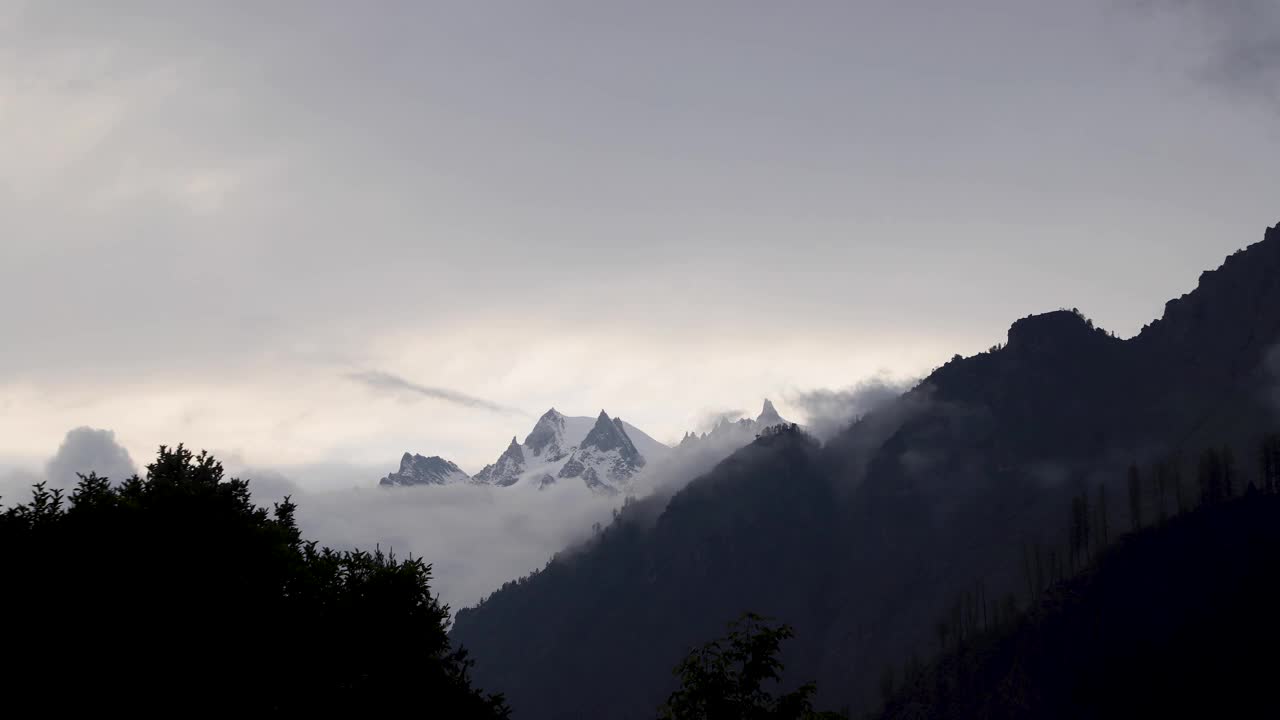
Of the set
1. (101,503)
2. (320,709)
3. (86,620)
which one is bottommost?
(320,709)

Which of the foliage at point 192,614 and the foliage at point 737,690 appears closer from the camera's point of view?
the foliage at point 737,690

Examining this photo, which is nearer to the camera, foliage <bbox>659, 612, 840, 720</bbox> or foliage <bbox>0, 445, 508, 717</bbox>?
foliage <bbox>659, 612, 840, 720</bbox>

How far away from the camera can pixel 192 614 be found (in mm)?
41094

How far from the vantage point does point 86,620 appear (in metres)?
39.2

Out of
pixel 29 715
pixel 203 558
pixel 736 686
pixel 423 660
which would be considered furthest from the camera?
pixel 423 660

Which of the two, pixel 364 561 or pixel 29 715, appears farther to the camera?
pixel 364 561

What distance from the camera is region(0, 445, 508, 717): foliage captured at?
126ft

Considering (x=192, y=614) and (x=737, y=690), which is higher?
(x=192, y=614)

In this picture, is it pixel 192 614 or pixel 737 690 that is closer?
pixel 737 690

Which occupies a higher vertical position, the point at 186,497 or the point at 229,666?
the point at 186,497

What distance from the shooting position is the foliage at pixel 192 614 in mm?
38531

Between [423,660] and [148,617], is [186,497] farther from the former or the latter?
[423,660]

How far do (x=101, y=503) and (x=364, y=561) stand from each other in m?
13.6

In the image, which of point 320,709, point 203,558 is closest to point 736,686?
point 320,709
